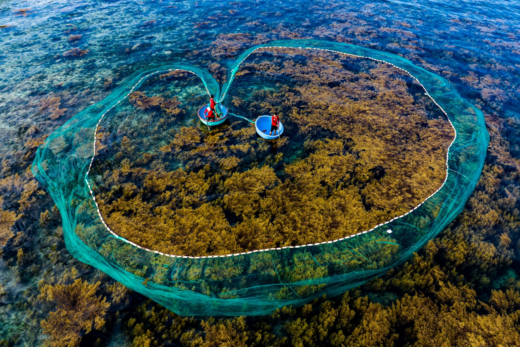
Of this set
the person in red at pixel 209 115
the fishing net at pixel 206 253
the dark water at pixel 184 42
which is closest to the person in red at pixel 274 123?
the fishing net at pixel 206 253

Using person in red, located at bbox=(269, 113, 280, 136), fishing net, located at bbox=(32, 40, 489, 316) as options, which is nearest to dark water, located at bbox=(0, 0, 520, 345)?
fishing net, located at bbox=(32, 40, 489, 316)

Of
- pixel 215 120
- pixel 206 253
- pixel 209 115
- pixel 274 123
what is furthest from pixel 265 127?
pixel 206 253

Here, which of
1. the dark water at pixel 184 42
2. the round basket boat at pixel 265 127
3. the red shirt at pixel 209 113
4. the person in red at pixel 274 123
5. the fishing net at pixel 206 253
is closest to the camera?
the fishing net at pixel 206 253

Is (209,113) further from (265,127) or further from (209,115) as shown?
(265,127)

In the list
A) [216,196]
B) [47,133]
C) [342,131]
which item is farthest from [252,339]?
[47,133]

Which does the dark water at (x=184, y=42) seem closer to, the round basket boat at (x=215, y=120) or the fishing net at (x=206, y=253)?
the fishing net at (x=206, y=253)

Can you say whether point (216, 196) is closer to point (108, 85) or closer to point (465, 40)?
point (108, 85)
